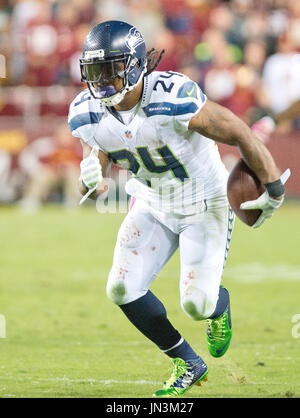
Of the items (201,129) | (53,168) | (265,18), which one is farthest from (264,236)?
(201,129)

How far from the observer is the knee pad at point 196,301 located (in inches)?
155

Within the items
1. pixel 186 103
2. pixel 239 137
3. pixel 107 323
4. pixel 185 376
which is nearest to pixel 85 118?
pixel 186 103

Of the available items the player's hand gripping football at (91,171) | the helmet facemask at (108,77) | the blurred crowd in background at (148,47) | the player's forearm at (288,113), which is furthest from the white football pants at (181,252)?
the blurred crowd in background at (148,47)

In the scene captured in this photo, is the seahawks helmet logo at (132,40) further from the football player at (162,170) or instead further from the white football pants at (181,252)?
the white football pants at (181,252)

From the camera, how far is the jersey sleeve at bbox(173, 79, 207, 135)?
377 centimetres

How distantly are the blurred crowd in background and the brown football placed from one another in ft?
23.7

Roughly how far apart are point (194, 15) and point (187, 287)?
9805 mm

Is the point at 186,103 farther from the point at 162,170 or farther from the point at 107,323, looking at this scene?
the point at 107,323

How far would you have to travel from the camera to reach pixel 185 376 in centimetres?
411

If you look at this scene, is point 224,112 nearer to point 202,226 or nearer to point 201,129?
point 201,129

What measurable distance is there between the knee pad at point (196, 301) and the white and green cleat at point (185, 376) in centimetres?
30

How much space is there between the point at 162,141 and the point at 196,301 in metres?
0.76

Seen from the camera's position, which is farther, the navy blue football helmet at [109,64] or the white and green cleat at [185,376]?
the white and green cleat at [185,376]

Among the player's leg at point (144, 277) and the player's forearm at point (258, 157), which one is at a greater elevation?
the player's forearm at point (258, 157)
